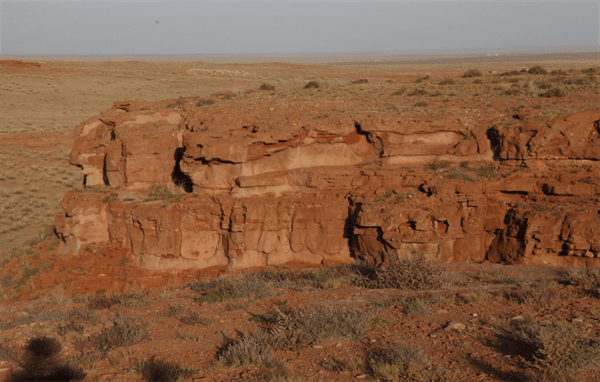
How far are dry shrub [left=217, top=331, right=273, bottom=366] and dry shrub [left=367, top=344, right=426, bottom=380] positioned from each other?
4.39 feet

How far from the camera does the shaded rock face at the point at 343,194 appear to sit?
13.0 m

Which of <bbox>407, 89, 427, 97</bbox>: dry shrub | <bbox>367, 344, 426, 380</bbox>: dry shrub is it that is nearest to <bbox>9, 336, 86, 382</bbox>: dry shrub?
<bbox>367, 344, 426, 380</bbox>: dry shrub

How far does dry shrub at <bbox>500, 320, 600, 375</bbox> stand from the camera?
5195mm

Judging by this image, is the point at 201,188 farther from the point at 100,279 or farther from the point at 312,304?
the point at 312,304

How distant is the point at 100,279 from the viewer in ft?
48.4

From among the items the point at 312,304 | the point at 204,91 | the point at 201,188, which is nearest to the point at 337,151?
the point at 201,188

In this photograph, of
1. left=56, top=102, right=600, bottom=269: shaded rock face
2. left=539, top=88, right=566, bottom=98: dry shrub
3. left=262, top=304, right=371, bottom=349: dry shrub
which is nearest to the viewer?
left=262, top=304, right=371, bottom=349: dry shrub

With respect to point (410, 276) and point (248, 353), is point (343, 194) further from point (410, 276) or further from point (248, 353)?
point (248, 353)

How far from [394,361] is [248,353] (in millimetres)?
1919

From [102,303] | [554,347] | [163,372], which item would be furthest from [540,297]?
[102,303]

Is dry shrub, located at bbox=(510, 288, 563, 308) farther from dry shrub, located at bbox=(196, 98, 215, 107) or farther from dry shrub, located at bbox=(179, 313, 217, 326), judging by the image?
dry shrub, located at bbox=(196, 98, 215, 107)

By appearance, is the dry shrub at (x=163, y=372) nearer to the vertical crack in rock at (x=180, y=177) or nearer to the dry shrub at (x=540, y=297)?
the dry shrub at (x=540, y=297)

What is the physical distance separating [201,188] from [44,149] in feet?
87.4

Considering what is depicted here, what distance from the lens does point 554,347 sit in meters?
5.37
